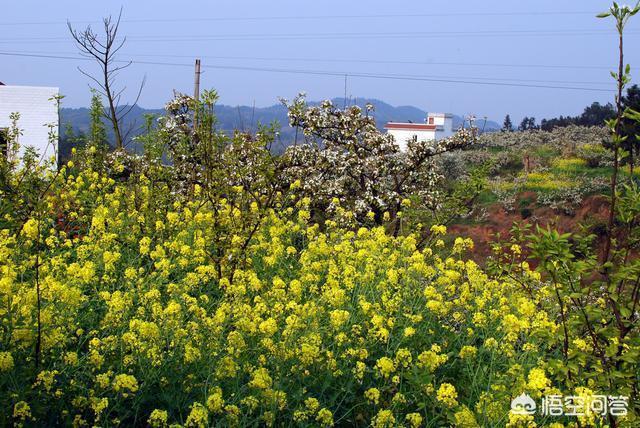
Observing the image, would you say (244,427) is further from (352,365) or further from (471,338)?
(471,338)

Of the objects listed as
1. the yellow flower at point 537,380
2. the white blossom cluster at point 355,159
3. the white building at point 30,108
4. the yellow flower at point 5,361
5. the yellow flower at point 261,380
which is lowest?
the yellow flower at point 261,380

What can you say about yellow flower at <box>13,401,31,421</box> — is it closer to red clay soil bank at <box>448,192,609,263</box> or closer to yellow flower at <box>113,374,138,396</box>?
yellow flower at <box>113,374,138,396</box>

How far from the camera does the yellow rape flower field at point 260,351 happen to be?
151 inches

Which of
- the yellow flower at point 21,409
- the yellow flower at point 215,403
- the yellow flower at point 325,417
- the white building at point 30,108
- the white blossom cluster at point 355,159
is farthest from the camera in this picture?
the white building at point 30,108

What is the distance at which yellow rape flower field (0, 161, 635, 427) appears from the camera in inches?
151

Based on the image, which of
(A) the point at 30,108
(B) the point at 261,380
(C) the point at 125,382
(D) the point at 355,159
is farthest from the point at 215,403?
(A) the point at 30,108

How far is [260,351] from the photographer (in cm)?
455

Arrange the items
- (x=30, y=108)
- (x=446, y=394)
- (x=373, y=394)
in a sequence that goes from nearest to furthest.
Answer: (x=446, y=394) → (x=373, y=394) → (x=30, y=108)

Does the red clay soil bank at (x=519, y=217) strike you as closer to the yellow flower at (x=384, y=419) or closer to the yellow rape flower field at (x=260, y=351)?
the yellow rape flower field at (x=260, y=351)

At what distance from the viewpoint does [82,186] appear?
9.58 metres

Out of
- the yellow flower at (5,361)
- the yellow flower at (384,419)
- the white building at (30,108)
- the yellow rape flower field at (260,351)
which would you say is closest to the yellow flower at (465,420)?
the yellow rape flower field at (260,351)

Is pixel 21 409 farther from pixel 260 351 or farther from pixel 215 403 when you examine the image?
pixel 260 351

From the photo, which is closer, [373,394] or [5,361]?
[5,361]

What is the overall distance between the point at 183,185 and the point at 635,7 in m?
8.95
